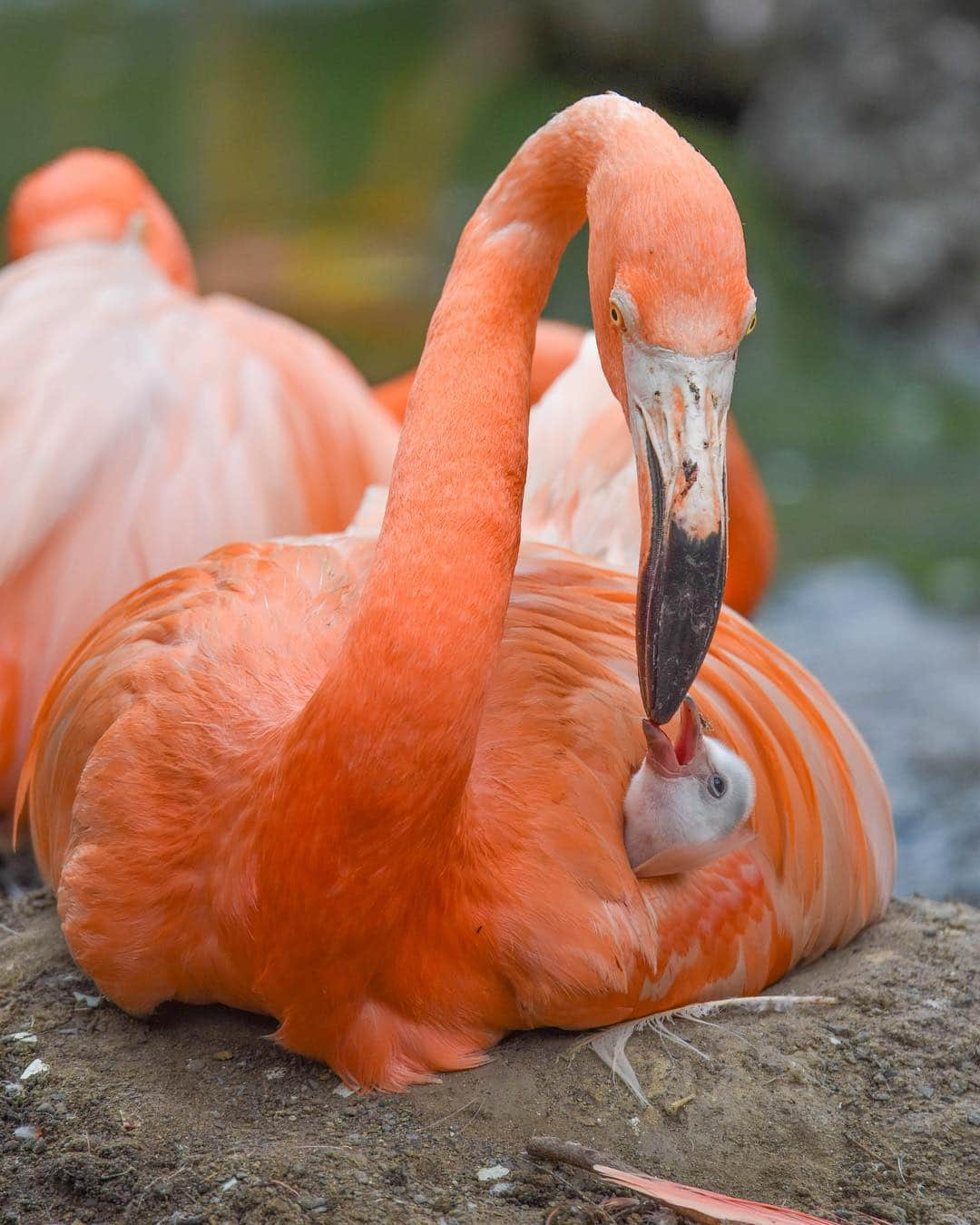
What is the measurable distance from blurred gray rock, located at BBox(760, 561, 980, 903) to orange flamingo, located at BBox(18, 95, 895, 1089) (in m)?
2.02

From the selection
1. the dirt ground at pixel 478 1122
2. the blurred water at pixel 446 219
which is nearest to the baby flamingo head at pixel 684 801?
the dirt ground at pixel 478 1122

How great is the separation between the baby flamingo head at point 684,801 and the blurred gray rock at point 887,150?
7.94m

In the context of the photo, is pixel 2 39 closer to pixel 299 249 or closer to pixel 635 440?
pixel 299 249

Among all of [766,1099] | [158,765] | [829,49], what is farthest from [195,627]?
[829,49]

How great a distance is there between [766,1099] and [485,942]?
0.57 metres

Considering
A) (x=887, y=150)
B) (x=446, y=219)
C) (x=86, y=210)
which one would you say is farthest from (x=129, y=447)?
(x=887, y=150)

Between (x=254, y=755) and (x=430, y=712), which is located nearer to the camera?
(x=430, y=712)

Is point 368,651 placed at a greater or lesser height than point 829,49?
lesser

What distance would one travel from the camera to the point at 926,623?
690cm

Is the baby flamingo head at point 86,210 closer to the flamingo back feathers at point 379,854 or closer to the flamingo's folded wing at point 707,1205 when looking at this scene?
the flamingo back feathers at point 379,854

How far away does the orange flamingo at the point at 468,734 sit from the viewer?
2.26 meters

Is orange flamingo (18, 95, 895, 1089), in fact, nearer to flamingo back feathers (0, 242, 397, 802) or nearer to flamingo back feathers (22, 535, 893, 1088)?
flamingo back feathers (22, 535, 893, 1088)

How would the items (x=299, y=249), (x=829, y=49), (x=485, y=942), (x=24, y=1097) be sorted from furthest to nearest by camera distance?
(x=829, y=49), (x=299, y=249), (x=24, y=1097), (x=485, y=942)

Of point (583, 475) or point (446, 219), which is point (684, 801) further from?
point (446, 219)
